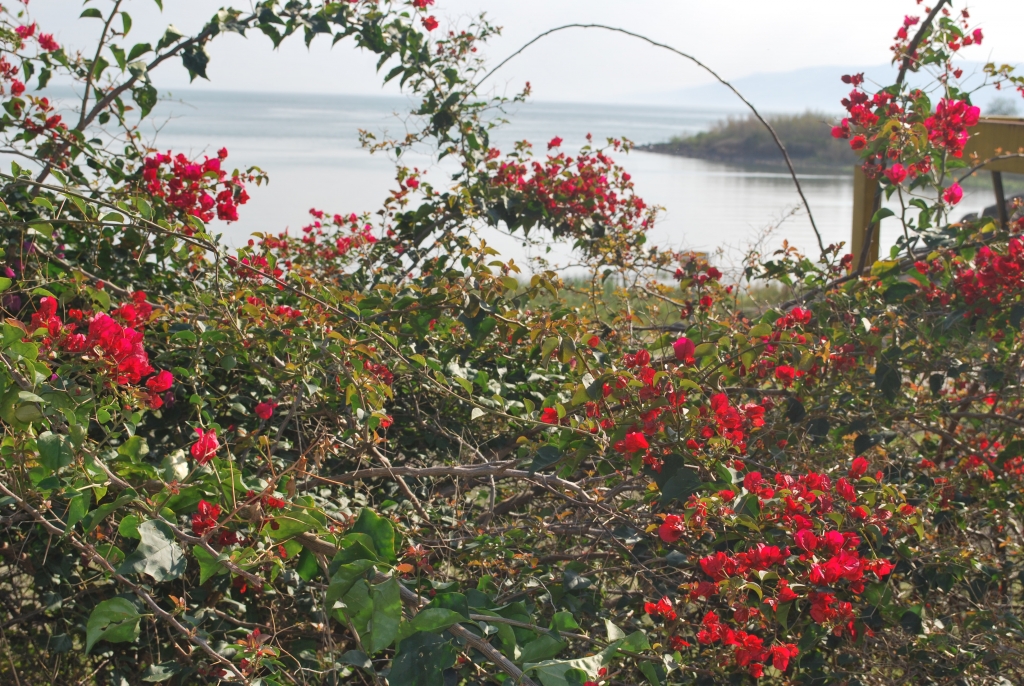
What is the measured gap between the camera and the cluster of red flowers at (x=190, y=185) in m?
2.14

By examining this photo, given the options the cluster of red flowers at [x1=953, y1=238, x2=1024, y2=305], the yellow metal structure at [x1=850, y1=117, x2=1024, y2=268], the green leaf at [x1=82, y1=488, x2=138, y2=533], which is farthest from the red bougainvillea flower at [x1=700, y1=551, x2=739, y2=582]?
the yellow metal structure at [x1=850, y1=117, x2=1024, y2=268]

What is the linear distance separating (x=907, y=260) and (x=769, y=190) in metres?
13.2

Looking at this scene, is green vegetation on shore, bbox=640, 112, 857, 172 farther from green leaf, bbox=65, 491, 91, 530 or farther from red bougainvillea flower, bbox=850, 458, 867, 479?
green leaf, bbox=65, 491, 91, 530

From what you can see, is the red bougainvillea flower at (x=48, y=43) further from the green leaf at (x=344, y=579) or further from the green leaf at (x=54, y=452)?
the green leaf at (x=344, y=579)

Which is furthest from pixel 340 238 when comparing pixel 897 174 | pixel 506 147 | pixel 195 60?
pixel 506 147

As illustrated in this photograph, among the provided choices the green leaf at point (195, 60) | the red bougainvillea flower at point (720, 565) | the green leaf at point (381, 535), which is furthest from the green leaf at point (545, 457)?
the green leaf at point (195, 60)

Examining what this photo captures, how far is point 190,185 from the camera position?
216 cm

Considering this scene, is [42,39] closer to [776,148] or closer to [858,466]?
[858,466]

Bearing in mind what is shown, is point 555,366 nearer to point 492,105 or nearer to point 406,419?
point 406,419

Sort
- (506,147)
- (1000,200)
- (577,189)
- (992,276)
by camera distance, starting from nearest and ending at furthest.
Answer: (992,276) → (1000,200) → (577,189) → (506,147)

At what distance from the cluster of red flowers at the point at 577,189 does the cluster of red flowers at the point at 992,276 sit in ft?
4.85

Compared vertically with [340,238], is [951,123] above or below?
above

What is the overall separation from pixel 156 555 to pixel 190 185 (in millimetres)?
1518

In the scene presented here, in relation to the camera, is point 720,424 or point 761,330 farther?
point 761,330
